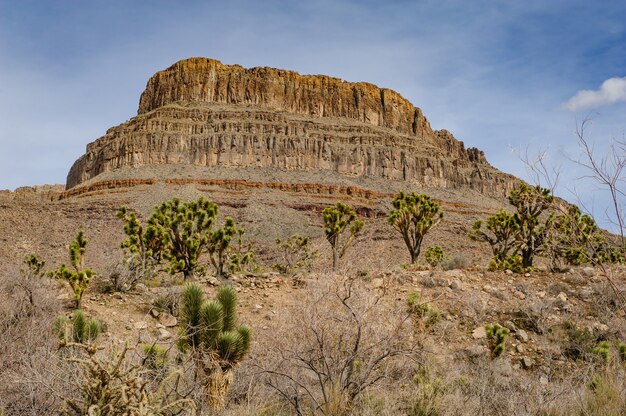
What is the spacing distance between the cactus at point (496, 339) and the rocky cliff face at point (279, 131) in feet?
306

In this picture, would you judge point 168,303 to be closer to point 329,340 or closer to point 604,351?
point 329,340

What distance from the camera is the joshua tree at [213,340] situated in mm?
6320

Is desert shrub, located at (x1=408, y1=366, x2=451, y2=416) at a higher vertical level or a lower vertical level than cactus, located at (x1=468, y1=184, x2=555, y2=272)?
lower

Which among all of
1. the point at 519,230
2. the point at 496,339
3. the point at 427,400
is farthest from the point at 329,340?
the point at 519,230

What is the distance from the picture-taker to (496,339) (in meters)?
10.0

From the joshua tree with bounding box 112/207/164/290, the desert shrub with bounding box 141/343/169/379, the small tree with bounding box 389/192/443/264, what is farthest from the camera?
the small tree with bounding box 389/192/443/264

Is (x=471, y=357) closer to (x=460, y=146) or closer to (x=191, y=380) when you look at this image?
(x=191, y=380)

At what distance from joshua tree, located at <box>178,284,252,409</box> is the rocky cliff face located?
9586 centimetres

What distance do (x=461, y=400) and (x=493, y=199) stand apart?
118m

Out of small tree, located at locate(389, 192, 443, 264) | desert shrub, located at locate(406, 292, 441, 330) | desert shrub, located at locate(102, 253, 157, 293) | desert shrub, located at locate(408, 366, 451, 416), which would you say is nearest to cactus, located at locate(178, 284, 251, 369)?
desert shrub, located at locate(408, 366, 451, 416)

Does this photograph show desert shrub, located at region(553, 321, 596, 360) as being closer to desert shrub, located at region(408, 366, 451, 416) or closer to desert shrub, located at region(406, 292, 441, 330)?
desert shrub, located at region(406, 292, 441, 330)

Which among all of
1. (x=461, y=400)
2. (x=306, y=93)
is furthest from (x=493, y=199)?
(x=461, y=400)

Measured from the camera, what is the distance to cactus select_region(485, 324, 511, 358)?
9.90 m

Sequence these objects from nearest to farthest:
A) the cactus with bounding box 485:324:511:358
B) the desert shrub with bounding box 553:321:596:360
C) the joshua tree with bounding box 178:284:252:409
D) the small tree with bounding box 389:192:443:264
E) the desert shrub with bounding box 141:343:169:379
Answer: the desert shrub with bounding box 141:343:169:379
the joshua tree with bounding box 178:284:252:409
the cactus with bounding box 485:324:511:358
the desert shrub with bounding box 553:321:596:360
the small tree with bounding box 389:192:443:264
